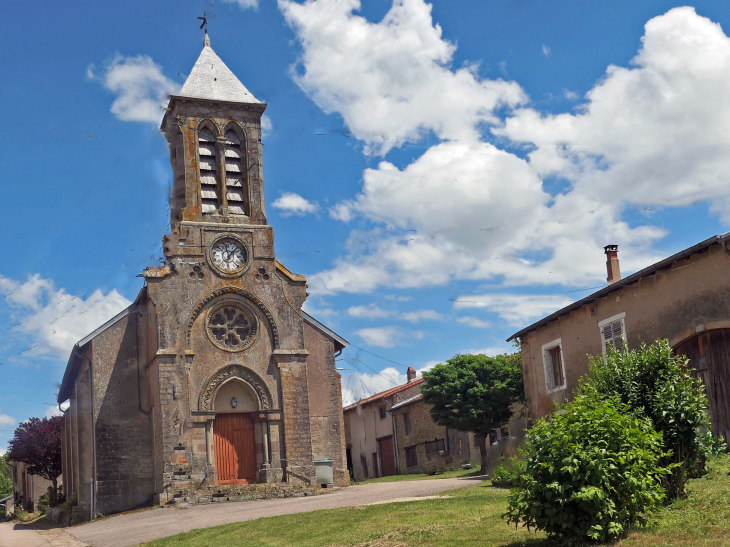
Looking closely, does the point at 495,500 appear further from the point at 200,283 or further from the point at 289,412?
the point at 200,283

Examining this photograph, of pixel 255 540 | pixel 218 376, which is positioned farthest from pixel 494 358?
pixel 255 540

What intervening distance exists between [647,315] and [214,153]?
16419 mm

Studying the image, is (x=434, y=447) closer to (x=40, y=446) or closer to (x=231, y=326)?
(x=231, y=326)

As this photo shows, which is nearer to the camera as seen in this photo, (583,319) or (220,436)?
(583,319)

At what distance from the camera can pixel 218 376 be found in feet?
83.8

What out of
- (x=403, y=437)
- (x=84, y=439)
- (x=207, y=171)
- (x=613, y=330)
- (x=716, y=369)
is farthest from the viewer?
(x=403, y=437)

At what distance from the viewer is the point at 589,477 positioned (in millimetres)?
9156

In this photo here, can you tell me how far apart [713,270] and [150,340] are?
59.9 feet

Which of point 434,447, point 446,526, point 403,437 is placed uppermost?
point 403,437

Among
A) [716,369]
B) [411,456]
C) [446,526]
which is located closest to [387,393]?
[411,456]

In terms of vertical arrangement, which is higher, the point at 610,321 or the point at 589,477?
the point at 610,321

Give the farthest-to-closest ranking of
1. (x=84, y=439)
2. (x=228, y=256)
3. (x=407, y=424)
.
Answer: (x=407, y=424) < (x=84, y=439) < (x=228, y=256)

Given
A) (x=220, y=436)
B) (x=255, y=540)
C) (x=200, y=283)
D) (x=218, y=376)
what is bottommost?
(x=255, y=540)

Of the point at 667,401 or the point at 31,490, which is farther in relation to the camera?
the point at 31,490
